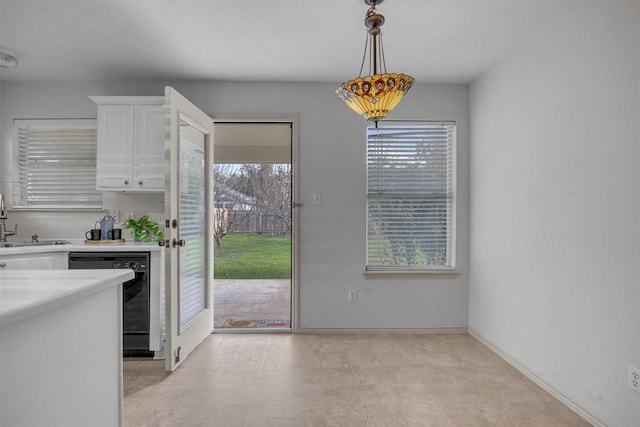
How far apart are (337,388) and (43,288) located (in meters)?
1.90

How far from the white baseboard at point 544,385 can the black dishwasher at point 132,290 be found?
2.94m

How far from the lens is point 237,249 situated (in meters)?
6.98

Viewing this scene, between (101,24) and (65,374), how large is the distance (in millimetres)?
2422

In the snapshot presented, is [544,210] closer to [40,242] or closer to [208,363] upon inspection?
[208,363]

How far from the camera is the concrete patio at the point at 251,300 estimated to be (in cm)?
466

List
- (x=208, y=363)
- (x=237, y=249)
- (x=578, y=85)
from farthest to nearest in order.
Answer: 1. (x=237, y=249)
2. (x=208, y=363)
3. (x=578, y=85)

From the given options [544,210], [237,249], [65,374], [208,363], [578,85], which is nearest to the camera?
[65,374]

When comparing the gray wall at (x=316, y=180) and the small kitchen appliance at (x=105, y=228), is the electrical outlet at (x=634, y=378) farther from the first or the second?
the small kitchen appliance at (x=105, y=228)

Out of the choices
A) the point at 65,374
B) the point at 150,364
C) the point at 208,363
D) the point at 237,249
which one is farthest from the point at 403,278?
the point at 237,249

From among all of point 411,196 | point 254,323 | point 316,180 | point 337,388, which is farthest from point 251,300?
point 337,388

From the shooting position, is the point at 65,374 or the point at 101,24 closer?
the point at 65,374

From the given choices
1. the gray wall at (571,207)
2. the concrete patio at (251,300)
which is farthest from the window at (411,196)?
the concrete patio at (251,300)

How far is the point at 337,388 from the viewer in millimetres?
2369

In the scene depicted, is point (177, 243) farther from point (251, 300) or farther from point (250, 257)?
point (250, 257)
